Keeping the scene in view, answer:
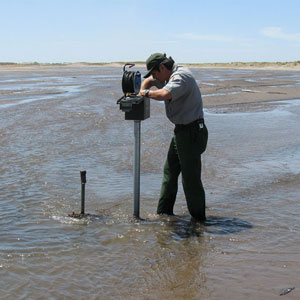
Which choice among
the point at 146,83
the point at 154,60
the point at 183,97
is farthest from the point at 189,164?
the point at 154,60

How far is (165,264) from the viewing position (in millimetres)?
Result: 3926

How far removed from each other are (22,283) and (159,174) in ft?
12.4

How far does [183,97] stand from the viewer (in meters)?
4.59

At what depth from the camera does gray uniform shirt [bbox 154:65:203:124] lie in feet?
14.5

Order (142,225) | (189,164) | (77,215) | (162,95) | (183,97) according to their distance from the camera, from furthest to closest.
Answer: (77,215), (142,225), (189,164), (183,97), (162,95)

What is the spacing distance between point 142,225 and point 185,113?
1276 millimetres

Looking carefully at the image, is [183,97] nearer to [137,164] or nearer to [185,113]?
[185,113]

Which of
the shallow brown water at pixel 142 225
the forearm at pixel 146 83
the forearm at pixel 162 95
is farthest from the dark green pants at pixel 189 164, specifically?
the forearm at pixel 146 83

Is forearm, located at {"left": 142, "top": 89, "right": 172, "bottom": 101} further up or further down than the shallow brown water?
further up

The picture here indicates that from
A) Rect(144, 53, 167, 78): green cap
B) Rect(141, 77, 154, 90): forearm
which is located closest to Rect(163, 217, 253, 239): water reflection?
Rect(141, 77, 154, 90): forearm

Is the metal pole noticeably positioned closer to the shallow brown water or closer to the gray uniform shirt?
the shallow brown water

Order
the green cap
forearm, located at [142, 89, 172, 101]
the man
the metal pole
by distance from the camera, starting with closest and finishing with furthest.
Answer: forearm, located at [142, 89, 172, 101] < the man < the green cap < the metal pole

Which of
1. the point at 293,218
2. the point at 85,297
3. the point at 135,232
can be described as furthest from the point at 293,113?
the point at 85,297

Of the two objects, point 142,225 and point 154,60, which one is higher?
point 154,60
